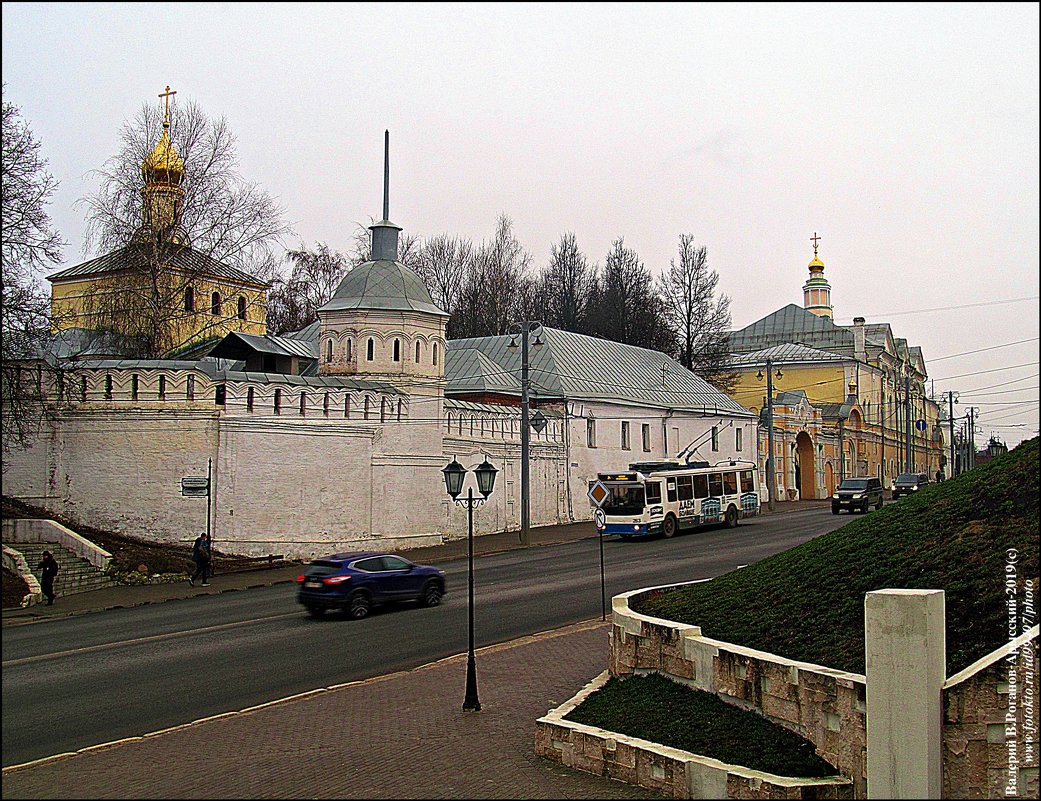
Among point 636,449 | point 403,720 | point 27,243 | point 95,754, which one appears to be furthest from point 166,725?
point 636,449

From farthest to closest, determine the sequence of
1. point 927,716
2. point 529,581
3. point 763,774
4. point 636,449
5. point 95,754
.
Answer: point 636,449, point 529,581, point 95,754, point 763,774, point 927,716

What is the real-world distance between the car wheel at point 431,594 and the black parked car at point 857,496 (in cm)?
2773

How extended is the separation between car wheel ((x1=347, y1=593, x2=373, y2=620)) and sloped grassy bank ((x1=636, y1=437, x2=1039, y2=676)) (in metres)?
8.78

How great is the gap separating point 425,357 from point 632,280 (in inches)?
1741

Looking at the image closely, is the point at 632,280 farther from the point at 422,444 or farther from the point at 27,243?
the point at 27,243

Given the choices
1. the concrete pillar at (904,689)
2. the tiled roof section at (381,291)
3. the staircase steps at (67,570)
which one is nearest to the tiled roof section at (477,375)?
the tiled roof section at (381,291)

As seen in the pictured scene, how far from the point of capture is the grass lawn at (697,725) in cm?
1003

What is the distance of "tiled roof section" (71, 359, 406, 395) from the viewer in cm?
3073

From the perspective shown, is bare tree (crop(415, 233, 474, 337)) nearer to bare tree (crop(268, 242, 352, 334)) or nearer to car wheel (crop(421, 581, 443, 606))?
bare tree (crop(268, 242, 352, 334))

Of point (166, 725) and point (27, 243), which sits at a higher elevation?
point (27, 243)

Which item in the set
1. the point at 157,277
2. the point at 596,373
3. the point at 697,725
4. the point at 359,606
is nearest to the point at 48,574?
the point at 359,606

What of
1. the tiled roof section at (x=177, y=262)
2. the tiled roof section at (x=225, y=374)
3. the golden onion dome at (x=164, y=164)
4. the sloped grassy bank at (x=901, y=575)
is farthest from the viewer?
the golden onion dome at (x=164, y=164)

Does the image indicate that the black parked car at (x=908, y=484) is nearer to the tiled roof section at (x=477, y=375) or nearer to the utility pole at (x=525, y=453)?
the tiled roof section at (x=477, y=375)

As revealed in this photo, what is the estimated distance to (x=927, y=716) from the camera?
8.77 m
